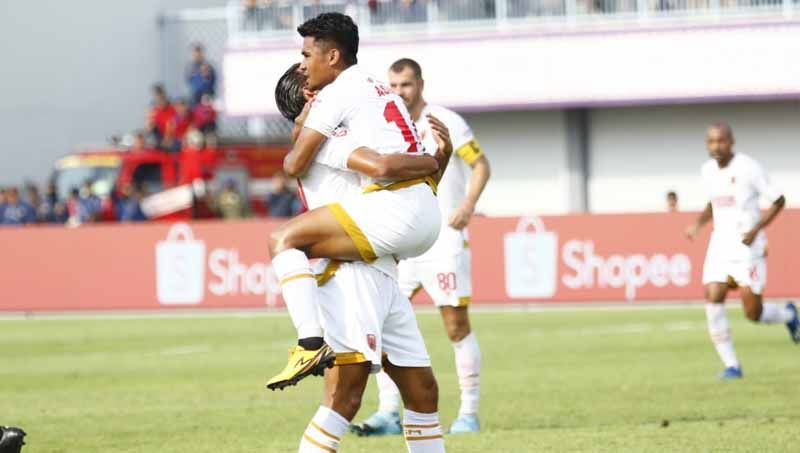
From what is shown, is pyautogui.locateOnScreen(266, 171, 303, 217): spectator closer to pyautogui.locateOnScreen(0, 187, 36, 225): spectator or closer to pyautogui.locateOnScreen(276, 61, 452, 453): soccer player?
pyautogui.locateOnScreen(0, 187, 36, 225): spectator

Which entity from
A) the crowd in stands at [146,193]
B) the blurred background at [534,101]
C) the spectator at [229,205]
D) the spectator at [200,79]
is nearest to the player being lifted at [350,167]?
the crowd in stands at [146,193]

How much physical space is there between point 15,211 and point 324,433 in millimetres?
26835

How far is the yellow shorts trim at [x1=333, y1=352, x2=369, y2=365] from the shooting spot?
751 centimetres

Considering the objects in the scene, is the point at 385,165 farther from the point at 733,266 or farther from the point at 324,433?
the point at 733,266

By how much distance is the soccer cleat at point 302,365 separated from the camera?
7.09m

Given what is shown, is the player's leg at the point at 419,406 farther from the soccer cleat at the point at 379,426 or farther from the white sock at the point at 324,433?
the soccer cleat at the point at 379,426

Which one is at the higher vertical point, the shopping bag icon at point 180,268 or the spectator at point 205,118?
the spectator at point 205,118

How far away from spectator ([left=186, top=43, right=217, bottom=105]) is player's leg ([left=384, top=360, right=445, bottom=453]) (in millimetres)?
29513

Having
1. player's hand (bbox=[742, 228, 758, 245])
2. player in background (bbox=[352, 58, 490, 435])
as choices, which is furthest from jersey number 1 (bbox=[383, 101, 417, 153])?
player's hand (bbox=[742, 228, 758, 245])

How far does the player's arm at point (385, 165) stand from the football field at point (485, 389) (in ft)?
10.1

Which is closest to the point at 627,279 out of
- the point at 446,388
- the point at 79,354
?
the point at 79,354

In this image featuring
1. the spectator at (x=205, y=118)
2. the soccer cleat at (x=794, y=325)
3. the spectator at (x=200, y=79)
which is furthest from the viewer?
the spectator at (x=200, y=79)

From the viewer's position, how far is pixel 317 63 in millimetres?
7617

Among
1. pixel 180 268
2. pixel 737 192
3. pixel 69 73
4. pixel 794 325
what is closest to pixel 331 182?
pixel 737 192
